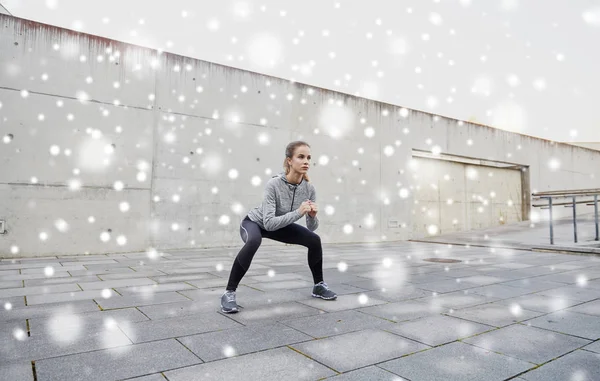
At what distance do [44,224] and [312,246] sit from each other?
5573 millimetres

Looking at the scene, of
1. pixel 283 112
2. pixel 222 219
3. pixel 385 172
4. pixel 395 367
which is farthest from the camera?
pixel 385 172

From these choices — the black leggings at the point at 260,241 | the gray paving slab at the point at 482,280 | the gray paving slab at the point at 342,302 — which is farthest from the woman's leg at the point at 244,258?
the gray paving slab at the point at 482,280

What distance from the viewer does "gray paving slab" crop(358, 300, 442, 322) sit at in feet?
10.1

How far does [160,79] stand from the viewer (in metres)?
8.02

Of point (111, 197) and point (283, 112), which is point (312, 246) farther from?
point (283, 112)

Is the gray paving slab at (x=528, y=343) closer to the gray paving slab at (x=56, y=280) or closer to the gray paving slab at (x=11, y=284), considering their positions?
the gray paving slab at (x=56, y=280)

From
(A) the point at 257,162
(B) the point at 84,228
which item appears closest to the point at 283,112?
(A) the point at 257,162

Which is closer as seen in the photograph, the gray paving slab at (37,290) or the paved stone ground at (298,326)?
the paved stone ground at (298,326)

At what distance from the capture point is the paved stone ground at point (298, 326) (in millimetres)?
2020

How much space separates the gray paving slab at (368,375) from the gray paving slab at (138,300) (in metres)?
2.11

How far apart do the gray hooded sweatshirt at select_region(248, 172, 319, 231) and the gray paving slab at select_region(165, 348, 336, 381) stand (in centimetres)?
123

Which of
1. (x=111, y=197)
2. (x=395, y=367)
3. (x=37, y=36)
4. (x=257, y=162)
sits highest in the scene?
(x=37, y=36)

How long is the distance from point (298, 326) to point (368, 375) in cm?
92

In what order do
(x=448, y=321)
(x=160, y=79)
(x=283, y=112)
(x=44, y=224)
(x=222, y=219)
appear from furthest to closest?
(x=283, y=112) → (x=222, y=219) → (x=160, y=79) → (x=44, y=224) → (x=448, y=321)
